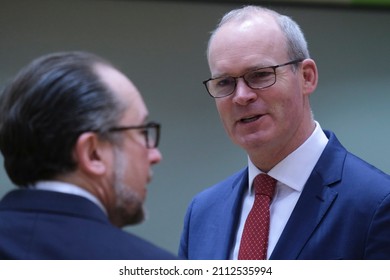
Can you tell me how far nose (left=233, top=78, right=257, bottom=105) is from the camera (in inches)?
47.9

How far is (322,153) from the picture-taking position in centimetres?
122

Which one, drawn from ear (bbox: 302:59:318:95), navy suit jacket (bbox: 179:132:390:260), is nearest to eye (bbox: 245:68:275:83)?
ear (bbox: 302:59:318:95)

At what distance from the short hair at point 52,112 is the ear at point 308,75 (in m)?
0.69

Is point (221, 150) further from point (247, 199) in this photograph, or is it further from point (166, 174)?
point (247, 199)

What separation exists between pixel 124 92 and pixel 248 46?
540mm

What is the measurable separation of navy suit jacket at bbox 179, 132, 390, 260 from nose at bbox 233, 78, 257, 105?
0.76 ft

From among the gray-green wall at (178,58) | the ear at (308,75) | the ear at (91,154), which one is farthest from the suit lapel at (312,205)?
the gray-green wall at (178,58)

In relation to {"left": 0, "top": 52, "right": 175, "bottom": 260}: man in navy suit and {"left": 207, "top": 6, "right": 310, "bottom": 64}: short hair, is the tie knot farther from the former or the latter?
{"left": 0, "top": 52, "right": 175, "bottom": 260}: man in navy suit

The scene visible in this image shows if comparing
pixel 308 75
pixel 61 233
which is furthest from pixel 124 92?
pixel 308 75

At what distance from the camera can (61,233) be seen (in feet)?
2.37

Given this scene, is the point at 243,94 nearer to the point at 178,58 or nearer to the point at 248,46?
the point at 248,46

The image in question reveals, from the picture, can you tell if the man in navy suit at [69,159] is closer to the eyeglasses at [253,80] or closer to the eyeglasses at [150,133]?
the eyeglasses at [150,133]
